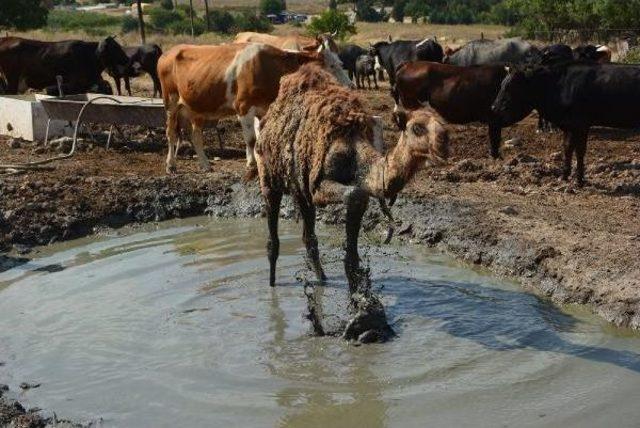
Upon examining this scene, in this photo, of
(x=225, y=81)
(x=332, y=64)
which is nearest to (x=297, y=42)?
(x=225, y=81)

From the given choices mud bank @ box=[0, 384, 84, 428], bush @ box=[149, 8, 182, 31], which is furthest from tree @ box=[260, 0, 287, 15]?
mud bank @ box=[0, 384, 84, 428]

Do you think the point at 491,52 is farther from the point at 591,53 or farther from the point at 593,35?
the point at 593,35

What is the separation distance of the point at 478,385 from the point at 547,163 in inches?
290

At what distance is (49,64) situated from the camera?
21.3m

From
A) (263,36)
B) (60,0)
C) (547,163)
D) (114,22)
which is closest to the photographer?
(547,163)

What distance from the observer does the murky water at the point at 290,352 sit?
663cm

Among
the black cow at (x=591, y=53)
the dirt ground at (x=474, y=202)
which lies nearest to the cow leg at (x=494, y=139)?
the dirt ground at (x=474, y=202)

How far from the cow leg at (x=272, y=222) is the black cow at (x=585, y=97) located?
16.0ft

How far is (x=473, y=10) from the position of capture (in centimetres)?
8206

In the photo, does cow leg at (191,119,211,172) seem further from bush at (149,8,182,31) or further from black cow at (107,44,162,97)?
bush at (149,8,182,31)

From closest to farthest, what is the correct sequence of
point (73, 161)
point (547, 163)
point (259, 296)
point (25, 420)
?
point (25, 420), point (259, 296), point (547, 163), point (73, 161)

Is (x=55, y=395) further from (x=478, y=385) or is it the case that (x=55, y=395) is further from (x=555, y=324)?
(x=555, y=324)

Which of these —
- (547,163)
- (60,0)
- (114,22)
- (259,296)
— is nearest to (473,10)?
(114,22)

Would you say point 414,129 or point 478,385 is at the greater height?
point 414,129
